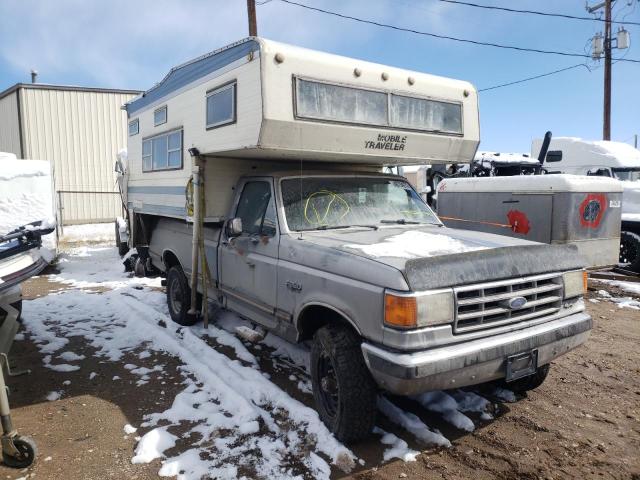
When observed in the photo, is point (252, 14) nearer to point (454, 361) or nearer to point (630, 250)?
point (630, 250)

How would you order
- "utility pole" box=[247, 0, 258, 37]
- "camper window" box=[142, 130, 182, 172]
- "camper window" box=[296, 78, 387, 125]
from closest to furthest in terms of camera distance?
"camper window" box=[296, 78, 387, 125] < "camper window" box=[142, 130, 182, 172] < "utility pole" box=[247, 0, 258, 37]

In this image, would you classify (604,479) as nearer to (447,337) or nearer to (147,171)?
(447,337)

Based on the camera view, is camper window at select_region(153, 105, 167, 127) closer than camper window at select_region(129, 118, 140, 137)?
Yes

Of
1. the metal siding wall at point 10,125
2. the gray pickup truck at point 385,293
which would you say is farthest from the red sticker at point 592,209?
the metal siding wall at point 10,125

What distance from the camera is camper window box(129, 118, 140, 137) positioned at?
7371 mm

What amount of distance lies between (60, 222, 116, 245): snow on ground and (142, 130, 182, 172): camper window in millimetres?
8872

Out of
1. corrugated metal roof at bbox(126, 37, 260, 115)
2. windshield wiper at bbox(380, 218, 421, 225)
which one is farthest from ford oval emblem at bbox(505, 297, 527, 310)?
corrugated metal roof at bbox(126, 37, 260, 115)

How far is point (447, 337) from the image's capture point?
302 cm

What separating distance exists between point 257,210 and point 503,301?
8.08ft

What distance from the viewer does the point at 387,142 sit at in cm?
478

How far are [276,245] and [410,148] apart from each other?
181cm

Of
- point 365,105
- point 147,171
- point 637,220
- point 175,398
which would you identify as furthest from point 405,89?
point 637,220

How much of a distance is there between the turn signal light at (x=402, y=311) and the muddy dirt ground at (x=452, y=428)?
3.29ft

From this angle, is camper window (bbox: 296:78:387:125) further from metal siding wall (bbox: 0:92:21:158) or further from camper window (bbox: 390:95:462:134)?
metal siding wall (bbox: 0:92:21:158)
